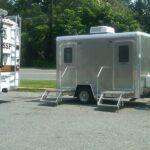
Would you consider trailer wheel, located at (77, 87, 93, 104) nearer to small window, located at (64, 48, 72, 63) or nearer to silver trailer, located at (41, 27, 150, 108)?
silver trailer, located at (41, 27, 150, 108)

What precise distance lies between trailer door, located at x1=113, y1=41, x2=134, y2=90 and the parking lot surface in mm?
772

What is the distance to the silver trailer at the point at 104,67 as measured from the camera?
1545cm

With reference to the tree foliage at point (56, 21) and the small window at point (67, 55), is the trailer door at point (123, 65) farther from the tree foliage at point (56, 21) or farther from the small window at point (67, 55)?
the tree foliage at point (56, 21)

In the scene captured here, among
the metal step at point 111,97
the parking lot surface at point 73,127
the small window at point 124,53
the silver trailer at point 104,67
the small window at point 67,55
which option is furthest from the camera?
the small window at point 67,55

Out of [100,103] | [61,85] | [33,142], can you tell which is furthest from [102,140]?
[61,85]

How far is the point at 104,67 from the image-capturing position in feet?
53.0

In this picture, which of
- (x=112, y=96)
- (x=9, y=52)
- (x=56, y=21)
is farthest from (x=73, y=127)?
(x=56, y=21)

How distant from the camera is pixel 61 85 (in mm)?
17281

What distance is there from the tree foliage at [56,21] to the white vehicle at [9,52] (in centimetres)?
2798

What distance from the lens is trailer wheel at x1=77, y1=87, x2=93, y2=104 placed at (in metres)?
16.6

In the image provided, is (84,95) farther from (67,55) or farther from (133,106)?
(133,106)

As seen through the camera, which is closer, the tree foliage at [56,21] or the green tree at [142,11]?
the tree foliage at [56,21]

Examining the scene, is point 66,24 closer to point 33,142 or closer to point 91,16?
point 91,16

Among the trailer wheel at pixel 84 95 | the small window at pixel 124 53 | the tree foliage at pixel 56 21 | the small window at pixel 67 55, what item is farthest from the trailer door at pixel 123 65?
the tree foliage at pixel 56 21
